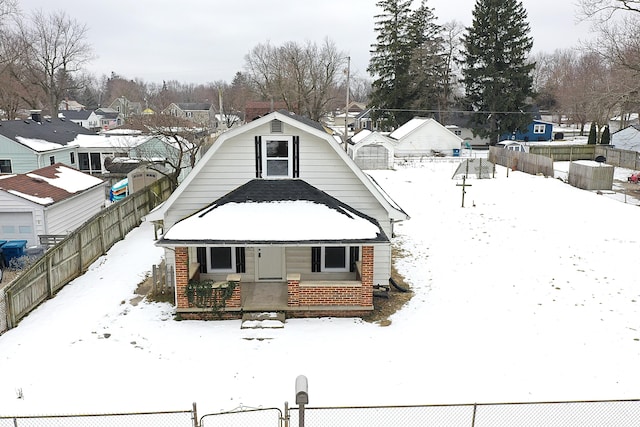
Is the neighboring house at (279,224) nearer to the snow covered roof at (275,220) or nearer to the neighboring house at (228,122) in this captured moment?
Answer: the snow covered roof at (275,220)

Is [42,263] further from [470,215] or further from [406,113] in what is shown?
[406,113]

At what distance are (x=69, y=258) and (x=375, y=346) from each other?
10144mm

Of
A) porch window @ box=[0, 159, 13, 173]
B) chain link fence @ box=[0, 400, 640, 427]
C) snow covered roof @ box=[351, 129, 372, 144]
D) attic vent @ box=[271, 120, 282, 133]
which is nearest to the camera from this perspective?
chain link fence @ box=[0, 400, 640, 427]

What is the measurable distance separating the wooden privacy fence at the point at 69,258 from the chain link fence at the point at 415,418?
189 inches

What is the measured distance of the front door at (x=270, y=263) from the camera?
13492 mm

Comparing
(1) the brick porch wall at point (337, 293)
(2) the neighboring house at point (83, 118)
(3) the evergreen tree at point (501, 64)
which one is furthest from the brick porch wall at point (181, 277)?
(2) the neighboring house at point (83, 118)

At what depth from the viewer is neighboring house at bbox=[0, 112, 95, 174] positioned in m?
28.8

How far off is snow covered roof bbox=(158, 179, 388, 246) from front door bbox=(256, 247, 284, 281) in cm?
143

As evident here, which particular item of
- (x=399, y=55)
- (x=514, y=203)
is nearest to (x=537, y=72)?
(x=399, y=55)

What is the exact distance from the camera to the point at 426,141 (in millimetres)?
49375

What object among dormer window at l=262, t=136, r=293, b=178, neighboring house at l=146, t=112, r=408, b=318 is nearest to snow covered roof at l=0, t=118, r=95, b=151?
neighboring house at l=146, t=112, r=408, b=318

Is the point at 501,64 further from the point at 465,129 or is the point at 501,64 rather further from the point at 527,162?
the point at 527,162

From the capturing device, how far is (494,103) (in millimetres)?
55438

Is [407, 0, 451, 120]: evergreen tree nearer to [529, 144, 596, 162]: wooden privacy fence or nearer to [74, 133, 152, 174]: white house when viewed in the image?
[529, 144, 596, 162]: wooden privacy fence
